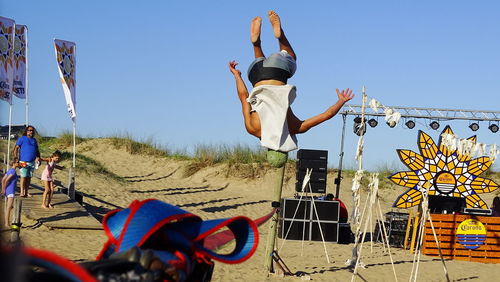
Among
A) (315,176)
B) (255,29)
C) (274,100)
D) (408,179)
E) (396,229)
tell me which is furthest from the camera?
(315,176)

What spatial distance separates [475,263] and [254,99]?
280 inches

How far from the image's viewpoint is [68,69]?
16.4 metres

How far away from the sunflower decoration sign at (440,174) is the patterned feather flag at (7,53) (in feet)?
27.7

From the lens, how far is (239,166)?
2598 centimetres

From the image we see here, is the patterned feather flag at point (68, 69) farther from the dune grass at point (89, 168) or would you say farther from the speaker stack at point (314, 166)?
the dune grass at point (89, 168)

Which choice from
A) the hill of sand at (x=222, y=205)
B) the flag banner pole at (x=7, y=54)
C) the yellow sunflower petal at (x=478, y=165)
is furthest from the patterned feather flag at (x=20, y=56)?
the yellow sunflower petal at (x=478, y=165)

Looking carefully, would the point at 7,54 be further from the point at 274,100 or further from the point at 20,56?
the point at 274,100

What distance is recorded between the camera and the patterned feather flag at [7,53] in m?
14.6

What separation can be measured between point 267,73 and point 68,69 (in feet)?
31.5

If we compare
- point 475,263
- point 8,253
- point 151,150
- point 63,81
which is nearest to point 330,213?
point 475,263

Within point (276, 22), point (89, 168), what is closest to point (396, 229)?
point (276, 22)

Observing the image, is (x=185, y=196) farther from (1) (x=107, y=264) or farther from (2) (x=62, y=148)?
(1) (x=107, y=264)

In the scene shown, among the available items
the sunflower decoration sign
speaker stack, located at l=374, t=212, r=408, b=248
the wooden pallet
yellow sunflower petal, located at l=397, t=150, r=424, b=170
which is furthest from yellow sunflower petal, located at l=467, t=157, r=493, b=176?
speaker stack, located at l=374, t=212, r=408, b=248

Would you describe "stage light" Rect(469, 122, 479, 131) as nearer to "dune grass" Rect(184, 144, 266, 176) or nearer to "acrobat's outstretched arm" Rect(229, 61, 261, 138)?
"dune grass" Rect(184, 144, 266, 176)
